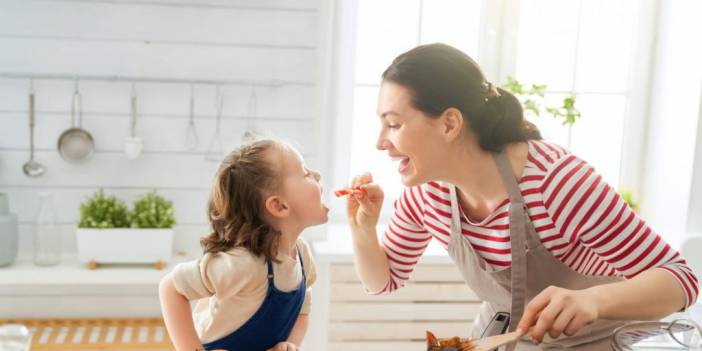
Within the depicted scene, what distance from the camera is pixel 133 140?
2.37 metres

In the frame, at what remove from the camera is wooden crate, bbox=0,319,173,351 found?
221 cm

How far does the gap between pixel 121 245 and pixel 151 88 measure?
0.52m

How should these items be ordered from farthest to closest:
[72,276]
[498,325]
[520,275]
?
[72,276] → [520,275] → [498,325]

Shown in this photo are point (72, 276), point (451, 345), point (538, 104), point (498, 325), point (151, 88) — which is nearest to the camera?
point (451, 345)

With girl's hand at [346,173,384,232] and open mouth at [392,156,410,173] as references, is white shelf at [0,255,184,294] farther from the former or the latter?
open mouth at [392,156,410,173]

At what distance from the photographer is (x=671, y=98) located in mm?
2789

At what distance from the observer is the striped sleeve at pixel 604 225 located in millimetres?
1362

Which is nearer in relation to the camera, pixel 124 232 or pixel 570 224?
pixel 570 224

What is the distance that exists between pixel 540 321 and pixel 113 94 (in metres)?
1.74

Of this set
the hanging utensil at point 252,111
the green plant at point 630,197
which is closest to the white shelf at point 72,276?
the hanging utensil at point 252,111

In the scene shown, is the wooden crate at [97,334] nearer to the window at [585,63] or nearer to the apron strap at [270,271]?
the apron strap at [270,271]

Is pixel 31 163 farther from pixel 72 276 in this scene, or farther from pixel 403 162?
pixel 403 162

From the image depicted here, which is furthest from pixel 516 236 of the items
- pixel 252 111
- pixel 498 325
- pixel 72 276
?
pixel 72 276

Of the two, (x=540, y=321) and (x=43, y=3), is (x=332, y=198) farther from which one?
(x=540, y=321)
